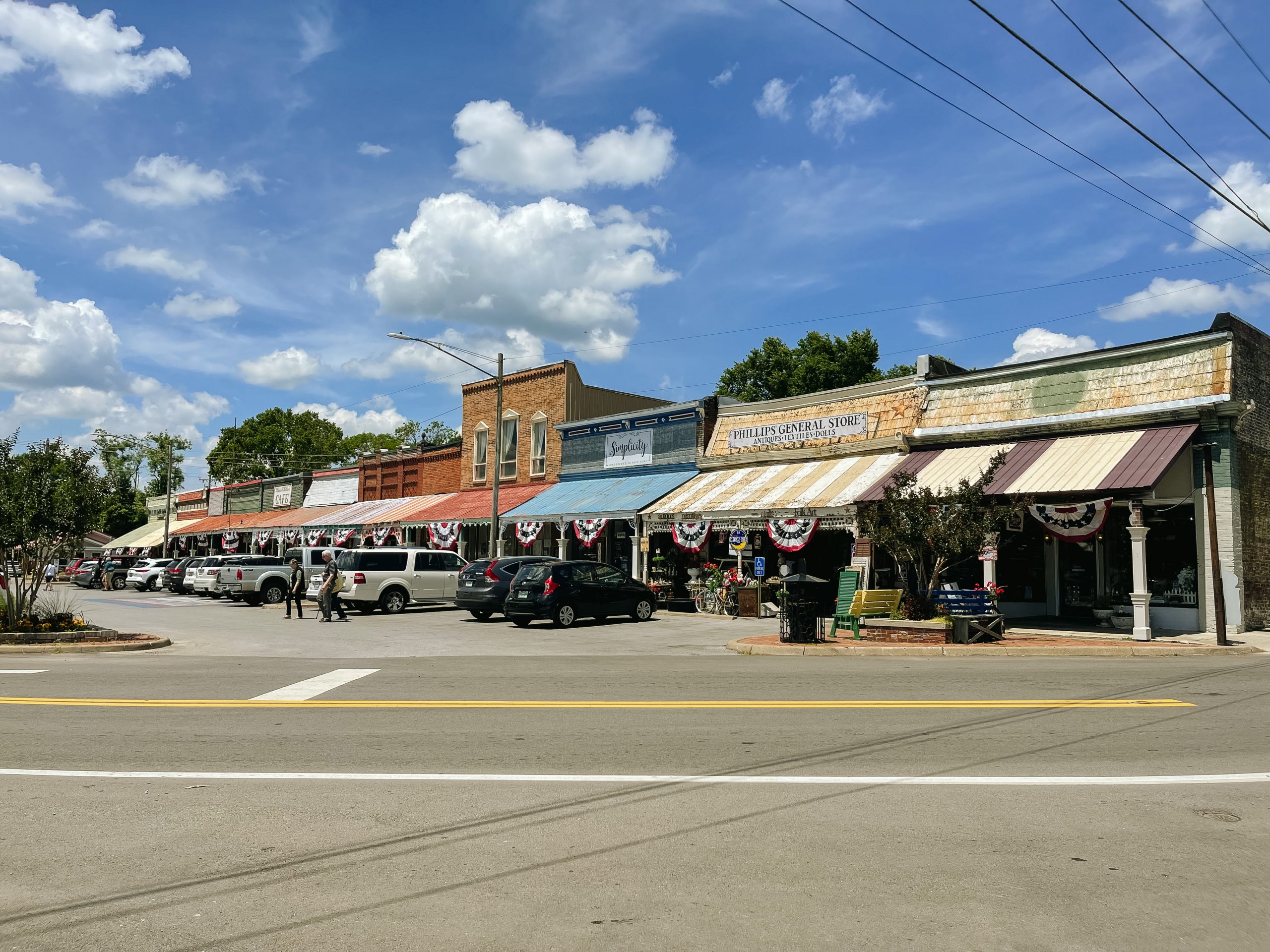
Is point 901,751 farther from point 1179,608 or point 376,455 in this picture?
point 376,455

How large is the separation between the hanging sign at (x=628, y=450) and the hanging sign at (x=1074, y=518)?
15.1 metres

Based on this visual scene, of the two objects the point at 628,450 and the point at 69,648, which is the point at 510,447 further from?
the point at 69,648

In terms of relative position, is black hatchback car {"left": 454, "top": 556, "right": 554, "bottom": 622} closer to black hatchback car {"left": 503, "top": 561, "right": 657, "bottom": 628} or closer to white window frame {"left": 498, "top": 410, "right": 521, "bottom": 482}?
black hatchback car {"left": 503, "top": 561, "right": 657, "bottom": 628}

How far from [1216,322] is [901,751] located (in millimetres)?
16203

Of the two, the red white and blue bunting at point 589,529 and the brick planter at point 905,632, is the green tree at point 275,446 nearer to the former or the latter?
the red white and blue bunting at point 589,529

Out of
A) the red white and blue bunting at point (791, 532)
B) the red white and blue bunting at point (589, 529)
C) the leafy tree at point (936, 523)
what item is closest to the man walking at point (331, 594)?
the red white and blue bunting at point (589, 529)

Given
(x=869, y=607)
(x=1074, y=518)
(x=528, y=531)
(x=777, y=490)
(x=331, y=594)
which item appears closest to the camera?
(x=869, y=607)

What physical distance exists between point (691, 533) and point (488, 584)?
6.01m

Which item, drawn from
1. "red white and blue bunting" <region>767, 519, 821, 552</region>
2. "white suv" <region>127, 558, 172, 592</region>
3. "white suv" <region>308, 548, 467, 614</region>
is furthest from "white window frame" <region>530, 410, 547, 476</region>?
"white suv" <region>127, 558, 172, 592</region>

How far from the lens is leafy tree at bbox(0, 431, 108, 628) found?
1803 cm

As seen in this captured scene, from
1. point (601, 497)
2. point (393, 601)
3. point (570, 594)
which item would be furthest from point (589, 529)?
point (570, 594)

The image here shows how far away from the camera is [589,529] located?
29547 mm

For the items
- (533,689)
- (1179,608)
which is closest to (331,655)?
(533,689)

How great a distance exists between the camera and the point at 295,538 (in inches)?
1874
